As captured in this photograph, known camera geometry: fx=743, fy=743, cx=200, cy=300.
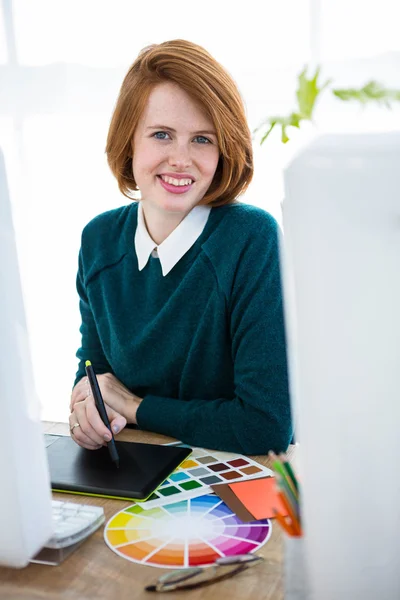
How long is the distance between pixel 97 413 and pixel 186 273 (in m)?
0.42

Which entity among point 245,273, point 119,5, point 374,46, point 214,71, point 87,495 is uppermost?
point 119,5

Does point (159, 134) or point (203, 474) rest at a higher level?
point (159, 134)

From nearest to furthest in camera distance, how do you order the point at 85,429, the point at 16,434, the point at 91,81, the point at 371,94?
the point at 371,94 → the point at 16,434 → the point at 85,429 → the point at 91,81

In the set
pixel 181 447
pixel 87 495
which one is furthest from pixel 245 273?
pixel 87 495

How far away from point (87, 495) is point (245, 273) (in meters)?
0.58

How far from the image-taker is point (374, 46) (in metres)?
2.66

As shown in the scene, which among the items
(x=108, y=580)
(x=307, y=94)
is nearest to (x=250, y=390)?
(x=108, y=580)

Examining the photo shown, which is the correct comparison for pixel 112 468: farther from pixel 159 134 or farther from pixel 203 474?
pixel 159 134

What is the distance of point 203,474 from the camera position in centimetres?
113

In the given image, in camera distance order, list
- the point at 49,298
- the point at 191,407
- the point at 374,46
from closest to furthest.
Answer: the point at 191,407, the point at 374,46, the point at 49,298

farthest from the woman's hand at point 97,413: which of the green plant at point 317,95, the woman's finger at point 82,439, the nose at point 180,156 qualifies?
the green plant at point 317,95

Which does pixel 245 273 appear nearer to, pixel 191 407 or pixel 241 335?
pixel 241 335

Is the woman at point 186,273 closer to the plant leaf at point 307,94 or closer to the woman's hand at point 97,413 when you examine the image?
the woman's hand at point 97,413

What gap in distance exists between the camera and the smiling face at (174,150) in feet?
4.88
